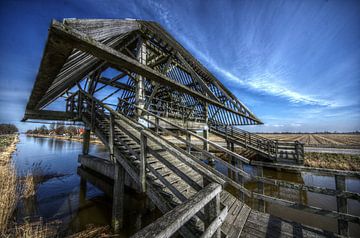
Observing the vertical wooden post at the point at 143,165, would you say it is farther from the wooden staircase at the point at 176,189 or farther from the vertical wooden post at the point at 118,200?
the vertical wooden post at the point at 118,200

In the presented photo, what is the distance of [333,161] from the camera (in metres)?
11.9

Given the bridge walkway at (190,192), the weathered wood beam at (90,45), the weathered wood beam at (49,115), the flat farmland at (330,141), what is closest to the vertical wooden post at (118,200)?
the bridge walkway at (190,192)

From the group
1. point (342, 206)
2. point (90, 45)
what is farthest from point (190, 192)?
point (90, 45)

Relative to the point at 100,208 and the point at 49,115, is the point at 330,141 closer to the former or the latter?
the point at 100,208

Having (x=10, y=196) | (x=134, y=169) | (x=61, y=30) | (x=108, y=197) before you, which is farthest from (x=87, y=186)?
(x=61, y=30)

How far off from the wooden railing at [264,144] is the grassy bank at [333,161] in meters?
1.55

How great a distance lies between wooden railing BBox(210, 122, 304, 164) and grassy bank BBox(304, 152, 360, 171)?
5.10 ft

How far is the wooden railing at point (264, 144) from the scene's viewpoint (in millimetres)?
10438

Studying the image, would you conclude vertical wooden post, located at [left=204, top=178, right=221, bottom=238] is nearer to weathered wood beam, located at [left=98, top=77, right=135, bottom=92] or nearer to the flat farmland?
weathered wood beam, located at [left=98, top=77, right=135, bottom=92]

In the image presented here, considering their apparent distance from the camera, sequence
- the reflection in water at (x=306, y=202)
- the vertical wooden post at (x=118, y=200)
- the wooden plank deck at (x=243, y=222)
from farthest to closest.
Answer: the reflection in water at (x=306, y=202) < the vertical wooden post at (x=118, y=200) < the wooden plank deck at (x=243, y=222)

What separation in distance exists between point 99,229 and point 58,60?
17.1 feet

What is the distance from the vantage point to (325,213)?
2744 millimetres

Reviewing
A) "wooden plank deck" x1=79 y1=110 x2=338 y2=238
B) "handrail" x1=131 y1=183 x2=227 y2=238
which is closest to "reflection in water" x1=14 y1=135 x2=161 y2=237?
"wooden plank deck" x1=79 y1=110 x2=338 y2=238

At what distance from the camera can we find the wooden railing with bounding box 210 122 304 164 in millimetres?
10438
